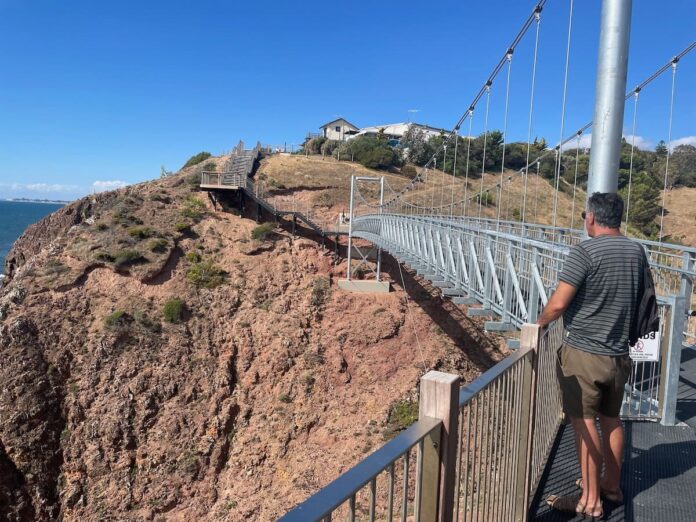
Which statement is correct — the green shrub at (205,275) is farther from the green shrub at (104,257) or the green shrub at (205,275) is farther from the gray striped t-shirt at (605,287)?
the gray striped t-shirt at (605,287)

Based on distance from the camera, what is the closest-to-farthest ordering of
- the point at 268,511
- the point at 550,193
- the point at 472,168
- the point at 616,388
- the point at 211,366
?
the point at 616,388
the point at 268,511
the point at 211,366
the point at 550,193
the point at 472,168

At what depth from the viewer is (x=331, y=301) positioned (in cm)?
2114

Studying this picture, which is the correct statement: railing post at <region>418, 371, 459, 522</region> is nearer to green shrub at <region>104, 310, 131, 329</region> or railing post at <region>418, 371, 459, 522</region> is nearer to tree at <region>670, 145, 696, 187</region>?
green shrub at <region>104, 310, 131, 329</region>

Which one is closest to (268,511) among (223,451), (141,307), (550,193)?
(223,451)

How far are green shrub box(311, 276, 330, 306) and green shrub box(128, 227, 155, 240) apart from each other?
6925 mm

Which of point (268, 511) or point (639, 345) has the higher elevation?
point (639, 345)

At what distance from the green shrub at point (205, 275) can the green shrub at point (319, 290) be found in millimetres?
3580

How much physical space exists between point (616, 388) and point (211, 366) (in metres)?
16.3

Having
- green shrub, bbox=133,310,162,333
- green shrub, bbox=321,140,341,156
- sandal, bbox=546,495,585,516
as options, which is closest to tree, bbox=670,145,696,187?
green shrub, bbox=321,140,341,156

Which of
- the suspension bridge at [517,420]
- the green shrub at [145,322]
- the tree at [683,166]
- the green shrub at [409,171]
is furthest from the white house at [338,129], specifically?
the suspension bridge at [517,420]

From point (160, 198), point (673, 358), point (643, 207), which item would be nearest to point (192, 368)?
point (160, 198)

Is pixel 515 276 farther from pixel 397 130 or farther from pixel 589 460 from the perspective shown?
pixel 397 130

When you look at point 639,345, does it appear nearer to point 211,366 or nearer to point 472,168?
point 211,366

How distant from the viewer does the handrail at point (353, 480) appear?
1047mm
